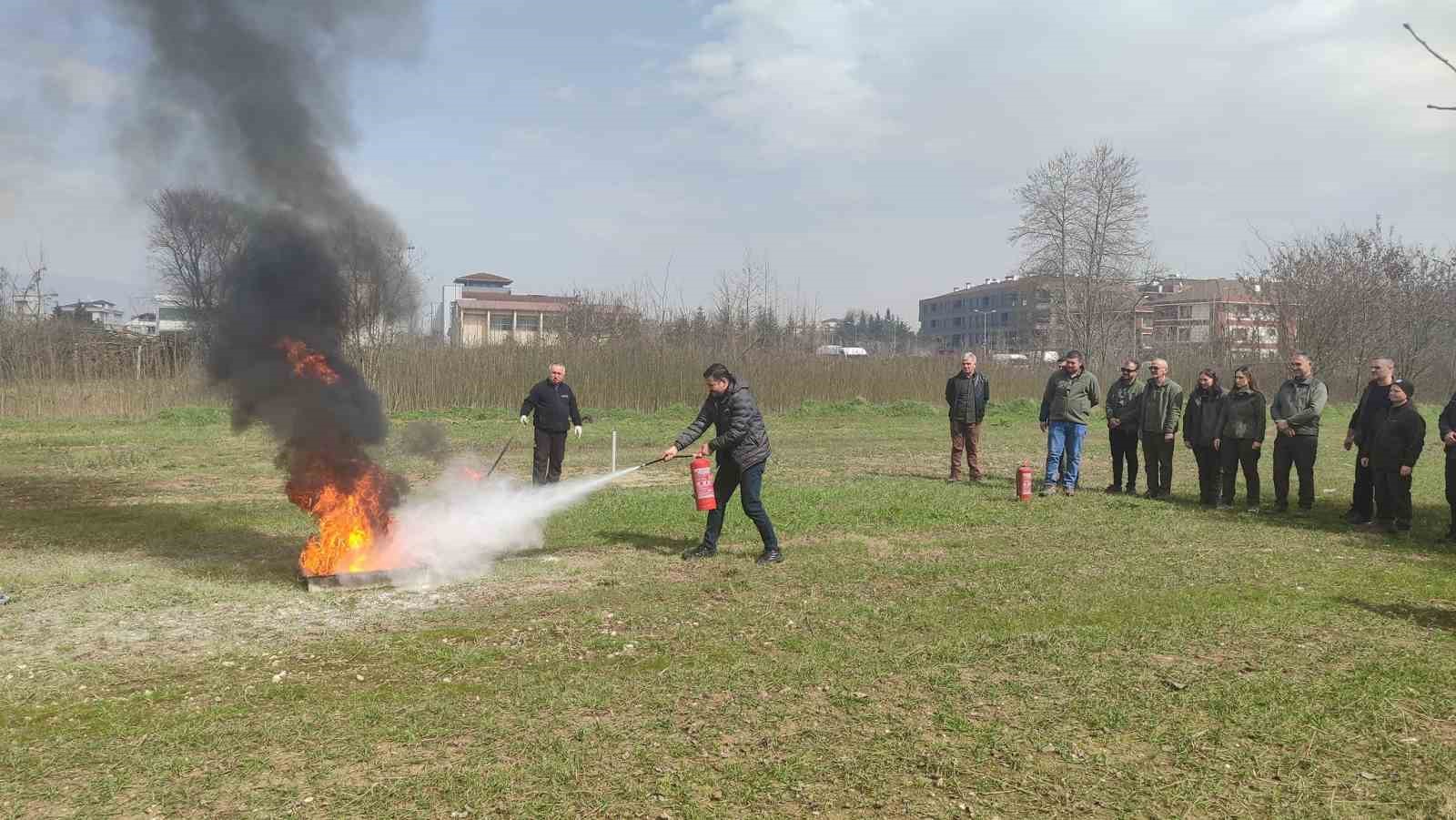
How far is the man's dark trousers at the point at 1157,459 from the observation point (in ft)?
43.4

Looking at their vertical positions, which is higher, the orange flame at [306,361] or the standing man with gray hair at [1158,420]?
the orange flame at [306,361]

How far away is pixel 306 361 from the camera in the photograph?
8.38 meters

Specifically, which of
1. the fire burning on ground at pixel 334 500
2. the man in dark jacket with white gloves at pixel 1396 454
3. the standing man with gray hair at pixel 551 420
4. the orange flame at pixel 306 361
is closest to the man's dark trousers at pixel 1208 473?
the man in dark jacket with white gloves at pixel 1396 454

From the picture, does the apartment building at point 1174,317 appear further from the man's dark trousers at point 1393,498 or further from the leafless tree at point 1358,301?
the man's dark trousers at point 1393,498

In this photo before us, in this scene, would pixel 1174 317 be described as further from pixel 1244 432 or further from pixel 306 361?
pixel 306 361

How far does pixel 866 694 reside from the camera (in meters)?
5.62

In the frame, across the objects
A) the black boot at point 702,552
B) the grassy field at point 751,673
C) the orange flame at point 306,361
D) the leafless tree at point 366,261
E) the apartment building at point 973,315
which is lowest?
the grassy field at point 751,673

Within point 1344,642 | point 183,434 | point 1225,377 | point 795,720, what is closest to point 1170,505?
point 1344,642

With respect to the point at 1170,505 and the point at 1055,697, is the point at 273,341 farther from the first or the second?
the point at 1170,505

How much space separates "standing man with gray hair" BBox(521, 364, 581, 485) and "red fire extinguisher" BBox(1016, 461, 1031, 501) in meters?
6.06

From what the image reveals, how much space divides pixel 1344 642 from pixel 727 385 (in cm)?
554

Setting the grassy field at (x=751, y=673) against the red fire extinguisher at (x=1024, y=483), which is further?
the red fire extinguisher at (x=1024, y=483)

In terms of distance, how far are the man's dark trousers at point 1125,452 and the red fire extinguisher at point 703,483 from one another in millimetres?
7245

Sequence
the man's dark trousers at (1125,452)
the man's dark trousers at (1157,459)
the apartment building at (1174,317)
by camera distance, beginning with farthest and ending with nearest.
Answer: the apartment building at (1174,317) → the man's dark trousers at (1125,452) → the man's dark trousers at (1157,459)
